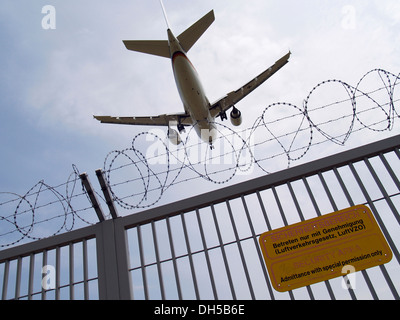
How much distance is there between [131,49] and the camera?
91.1 ft

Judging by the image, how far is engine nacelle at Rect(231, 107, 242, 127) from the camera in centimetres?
2789

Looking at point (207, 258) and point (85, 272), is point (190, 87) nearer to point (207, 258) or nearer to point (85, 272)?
point (85, 272)

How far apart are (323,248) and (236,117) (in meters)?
22.6

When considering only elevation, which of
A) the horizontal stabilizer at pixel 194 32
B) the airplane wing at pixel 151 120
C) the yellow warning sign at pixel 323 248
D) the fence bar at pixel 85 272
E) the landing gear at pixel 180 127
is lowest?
the yellow warning sign at pixel 323 248

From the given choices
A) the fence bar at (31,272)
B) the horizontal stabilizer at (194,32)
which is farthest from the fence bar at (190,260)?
the horizontal stabilizer at (194,32)

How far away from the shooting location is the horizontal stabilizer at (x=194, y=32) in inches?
1091

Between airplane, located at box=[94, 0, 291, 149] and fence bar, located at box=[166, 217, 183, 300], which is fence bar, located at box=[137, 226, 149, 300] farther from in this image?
airplane, located at box=[94, 0, 291, 149]

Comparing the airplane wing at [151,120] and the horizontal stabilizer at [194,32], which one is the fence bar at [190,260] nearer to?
the airplane wing at [151,120]

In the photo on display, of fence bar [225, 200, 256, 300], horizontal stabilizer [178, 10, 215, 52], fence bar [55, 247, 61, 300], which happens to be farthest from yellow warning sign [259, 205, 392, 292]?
horizontal stabilizer [178, 10, 215, 52]

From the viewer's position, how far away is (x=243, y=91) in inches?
1184

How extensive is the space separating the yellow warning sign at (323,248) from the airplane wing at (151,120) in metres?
24.6
